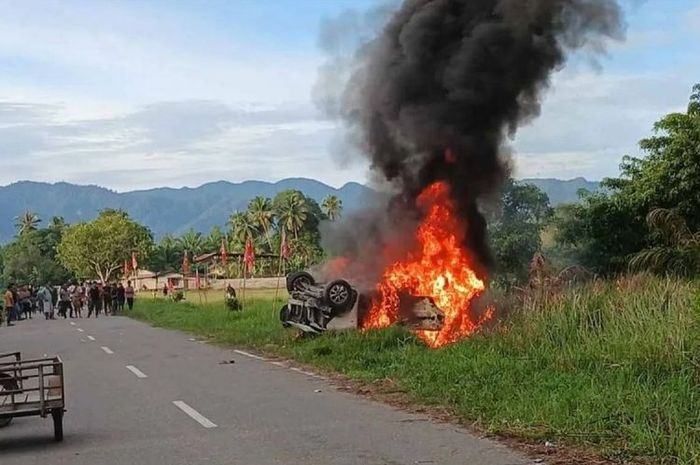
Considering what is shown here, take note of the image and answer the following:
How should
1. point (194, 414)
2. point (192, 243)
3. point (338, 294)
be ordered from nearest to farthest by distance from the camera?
point (194, 414) → point (338, 294) → point (192, 243)

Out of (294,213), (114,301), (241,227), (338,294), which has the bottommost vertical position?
(114,301)

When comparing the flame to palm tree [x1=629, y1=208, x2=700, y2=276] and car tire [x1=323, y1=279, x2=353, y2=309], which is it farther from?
palm tree [x1=629, y1=208, x2=700, y2=276]

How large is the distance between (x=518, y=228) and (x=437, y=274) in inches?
344

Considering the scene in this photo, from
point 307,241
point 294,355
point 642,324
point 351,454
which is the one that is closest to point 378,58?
point 294,355

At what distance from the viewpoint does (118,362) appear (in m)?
16.3

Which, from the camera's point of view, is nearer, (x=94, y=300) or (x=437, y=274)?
(x=437, y=274)

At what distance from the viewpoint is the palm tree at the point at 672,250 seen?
49.2 ft

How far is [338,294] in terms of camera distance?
16391 millimetres

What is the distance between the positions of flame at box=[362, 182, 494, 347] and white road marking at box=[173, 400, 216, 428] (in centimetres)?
586

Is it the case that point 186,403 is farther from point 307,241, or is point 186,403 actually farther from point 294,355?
point 307,241

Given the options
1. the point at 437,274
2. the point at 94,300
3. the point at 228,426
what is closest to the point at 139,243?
the point at 94,300

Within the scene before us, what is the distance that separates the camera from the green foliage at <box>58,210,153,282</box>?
80.9 m

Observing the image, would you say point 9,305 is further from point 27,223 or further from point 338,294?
point 27,223

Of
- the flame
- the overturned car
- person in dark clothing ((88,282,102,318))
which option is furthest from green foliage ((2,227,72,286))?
the flame
